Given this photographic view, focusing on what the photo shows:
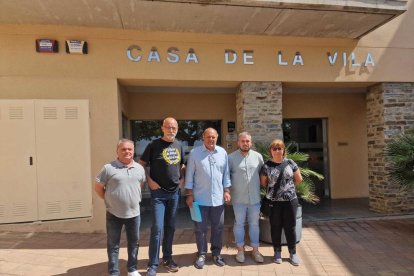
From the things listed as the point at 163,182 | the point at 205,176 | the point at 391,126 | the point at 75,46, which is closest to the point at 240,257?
the point at 205,176

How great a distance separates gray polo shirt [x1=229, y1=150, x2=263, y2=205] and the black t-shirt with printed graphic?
0.73m

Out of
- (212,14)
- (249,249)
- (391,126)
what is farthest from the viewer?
(391,126)

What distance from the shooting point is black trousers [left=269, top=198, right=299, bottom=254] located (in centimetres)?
400

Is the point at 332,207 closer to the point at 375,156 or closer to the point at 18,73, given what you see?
the point at 375,156

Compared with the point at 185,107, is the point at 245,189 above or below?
below

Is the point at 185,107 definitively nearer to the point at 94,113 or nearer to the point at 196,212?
the point at 94,113

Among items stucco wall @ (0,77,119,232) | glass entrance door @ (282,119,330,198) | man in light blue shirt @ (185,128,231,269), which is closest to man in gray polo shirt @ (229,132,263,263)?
man in light blue shirt @ (185,128,231,269)

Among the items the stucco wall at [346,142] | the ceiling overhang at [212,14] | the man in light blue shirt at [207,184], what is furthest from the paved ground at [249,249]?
the ceiling overhang at [212,14]

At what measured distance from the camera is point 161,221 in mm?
3658

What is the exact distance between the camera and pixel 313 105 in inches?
328

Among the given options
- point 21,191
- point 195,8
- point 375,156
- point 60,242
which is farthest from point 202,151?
point 375,156

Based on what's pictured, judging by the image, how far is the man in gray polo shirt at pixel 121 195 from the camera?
3387 millimetres

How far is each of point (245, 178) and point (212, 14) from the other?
261cm

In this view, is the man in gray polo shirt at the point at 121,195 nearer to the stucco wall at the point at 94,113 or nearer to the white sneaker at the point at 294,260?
the white sneaker at the point at 294,260
